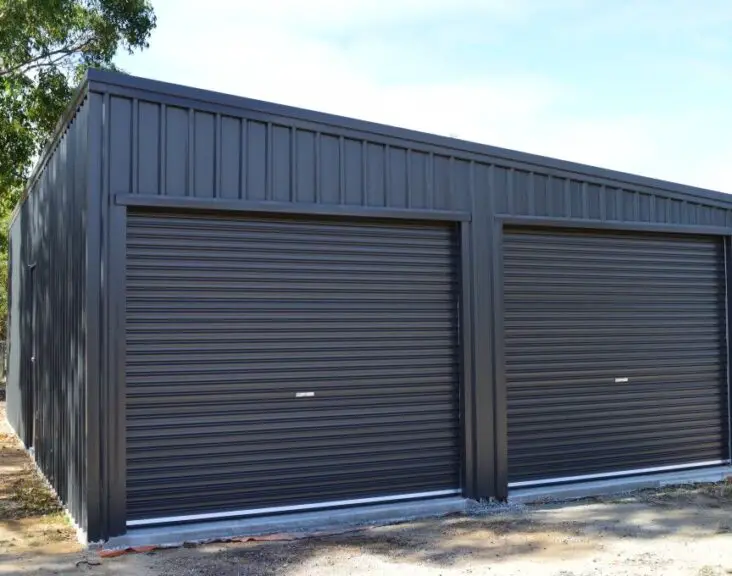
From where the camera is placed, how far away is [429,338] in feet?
25.5

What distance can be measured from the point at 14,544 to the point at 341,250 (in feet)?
11.8

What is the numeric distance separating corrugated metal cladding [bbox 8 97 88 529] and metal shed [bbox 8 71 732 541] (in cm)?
7

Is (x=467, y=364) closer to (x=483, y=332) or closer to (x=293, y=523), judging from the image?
(x=483, y=332)

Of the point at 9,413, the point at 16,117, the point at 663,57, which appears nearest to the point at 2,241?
the point at 16,117

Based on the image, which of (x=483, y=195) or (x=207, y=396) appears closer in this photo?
(x=207, y=396)

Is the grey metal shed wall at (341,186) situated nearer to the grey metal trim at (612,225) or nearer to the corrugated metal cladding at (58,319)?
the grey metal trim at (612,225)

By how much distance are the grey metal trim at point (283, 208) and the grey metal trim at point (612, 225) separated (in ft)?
1.95

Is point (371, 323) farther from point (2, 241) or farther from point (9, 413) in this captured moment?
point (2, 241)

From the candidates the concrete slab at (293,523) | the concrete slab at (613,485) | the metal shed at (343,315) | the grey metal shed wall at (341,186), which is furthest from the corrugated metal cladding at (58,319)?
the concrete slab at (613,485)

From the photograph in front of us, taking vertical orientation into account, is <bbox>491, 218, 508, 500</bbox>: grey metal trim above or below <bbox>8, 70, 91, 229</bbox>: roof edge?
below

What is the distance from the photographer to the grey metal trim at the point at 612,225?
26.6ft

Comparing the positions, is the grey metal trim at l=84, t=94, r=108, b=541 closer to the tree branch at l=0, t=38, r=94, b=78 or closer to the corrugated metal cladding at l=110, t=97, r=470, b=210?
the corrugated metal cladding at l=110, t=97, r=470, b=210

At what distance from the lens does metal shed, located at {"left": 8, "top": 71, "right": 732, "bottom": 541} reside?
6523 mm

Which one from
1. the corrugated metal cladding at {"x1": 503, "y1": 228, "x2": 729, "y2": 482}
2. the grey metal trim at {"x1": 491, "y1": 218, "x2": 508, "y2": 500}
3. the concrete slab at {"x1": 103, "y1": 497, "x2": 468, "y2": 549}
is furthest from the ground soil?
the corrugated metal cladding at {"x1": 503, "y1": 228, "x2": 729, "y2": 482}
